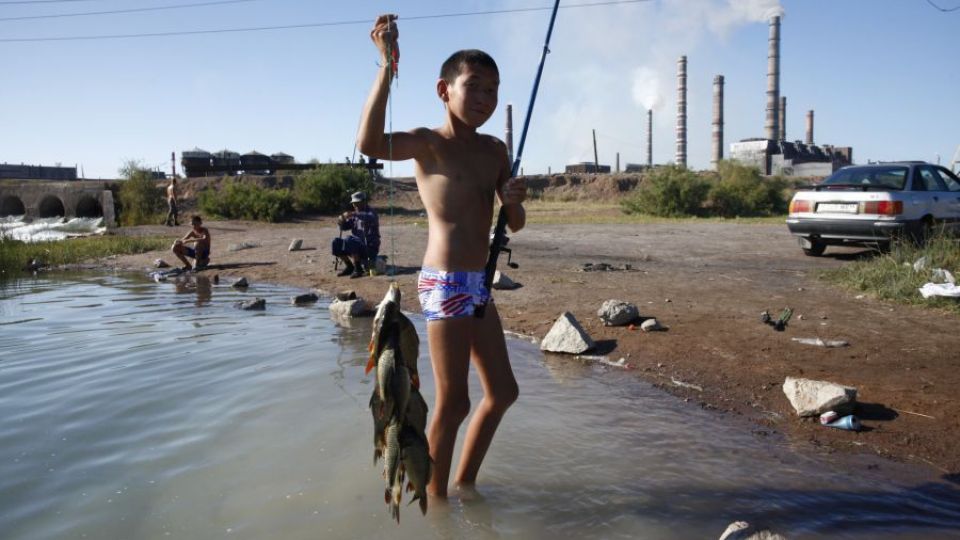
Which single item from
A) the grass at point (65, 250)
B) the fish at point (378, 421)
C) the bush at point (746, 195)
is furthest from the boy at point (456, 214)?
the bush at point (746, 195)

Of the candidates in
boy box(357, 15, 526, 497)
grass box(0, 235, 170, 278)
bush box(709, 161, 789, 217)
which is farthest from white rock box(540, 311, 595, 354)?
bush box(709, 161, 789, 217)

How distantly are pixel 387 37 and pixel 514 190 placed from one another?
0.81 metres

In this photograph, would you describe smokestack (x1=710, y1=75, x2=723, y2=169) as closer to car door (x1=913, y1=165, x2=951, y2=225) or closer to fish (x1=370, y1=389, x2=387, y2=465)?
car door (x1=913, y1=165, x2=951, y2=225)

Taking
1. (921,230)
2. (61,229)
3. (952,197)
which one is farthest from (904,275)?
(61,229)

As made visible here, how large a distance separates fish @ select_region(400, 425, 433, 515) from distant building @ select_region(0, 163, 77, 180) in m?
45.9

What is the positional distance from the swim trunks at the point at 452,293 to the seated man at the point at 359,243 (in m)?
7.91

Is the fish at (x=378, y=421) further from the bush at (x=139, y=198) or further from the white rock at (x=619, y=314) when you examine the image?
the bush at (x=139, y=198)

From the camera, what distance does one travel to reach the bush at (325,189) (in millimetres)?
24203

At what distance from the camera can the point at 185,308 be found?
8.77 metres

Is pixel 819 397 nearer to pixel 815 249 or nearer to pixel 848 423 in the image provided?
pixel 848 423

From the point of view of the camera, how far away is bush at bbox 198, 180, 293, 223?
22.3 meters

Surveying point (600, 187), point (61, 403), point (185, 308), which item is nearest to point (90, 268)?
point (185, 308)

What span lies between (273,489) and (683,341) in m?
3.68

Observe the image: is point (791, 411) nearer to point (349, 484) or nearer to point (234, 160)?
point (349, 484)
